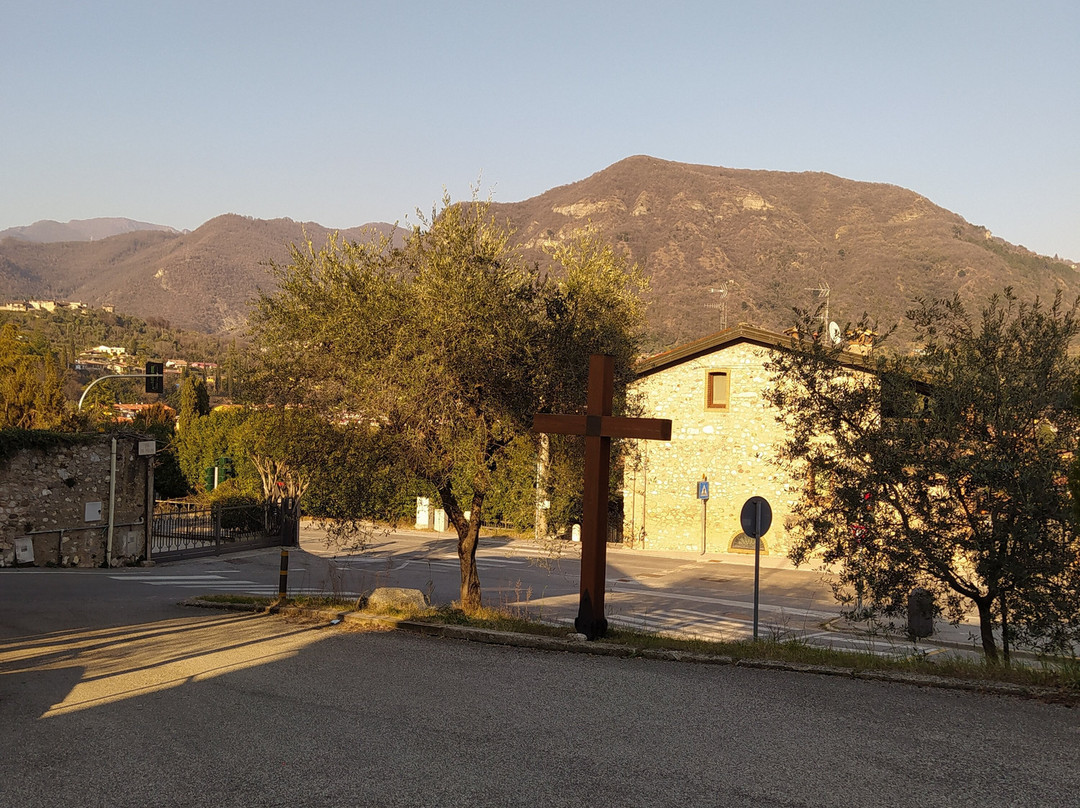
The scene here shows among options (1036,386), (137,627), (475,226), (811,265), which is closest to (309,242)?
(475,226)

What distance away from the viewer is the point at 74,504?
969 inches

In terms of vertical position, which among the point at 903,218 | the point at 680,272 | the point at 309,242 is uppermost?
the point at 903,218

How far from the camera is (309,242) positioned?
15.3 meters

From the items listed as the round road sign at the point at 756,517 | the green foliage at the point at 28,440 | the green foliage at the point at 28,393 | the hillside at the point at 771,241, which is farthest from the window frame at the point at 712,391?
the hillside at the point at 771,241

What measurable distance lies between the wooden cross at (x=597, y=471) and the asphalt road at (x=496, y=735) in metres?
1.01

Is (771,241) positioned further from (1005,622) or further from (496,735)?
(496,735)

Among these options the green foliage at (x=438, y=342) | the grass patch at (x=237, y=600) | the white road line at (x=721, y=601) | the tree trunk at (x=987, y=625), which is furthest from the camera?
the white road line at (x=721, y=601)

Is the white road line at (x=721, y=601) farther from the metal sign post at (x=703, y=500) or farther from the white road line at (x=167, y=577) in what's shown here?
the white road line at (x=167, y=577)

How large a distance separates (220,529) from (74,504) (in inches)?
268

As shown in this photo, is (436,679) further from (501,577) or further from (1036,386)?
(501,577)

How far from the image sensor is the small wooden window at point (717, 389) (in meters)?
34.0

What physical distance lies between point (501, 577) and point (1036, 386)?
720 inches

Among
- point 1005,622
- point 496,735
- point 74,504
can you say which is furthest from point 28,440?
point 1005,622

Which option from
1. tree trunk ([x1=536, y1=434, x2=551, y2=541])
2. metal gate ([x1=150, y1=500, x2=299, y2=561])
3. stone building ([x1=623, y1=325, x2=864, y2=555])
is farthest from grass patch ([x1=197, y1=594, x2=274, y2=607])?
stone building ([x1=623, y1=325, x2=864, y2=555])
